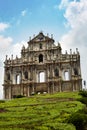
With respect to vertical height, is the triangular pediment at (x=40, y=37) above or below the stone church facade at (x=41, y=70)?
above

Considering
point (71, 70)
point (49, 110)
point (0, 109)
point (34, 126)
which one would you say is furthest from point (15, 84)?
point (34, 126)

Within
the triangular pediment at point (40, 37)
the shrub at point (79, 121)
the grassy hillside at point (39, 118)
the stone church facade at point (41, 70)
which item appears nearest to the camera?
the shrub at point (79, 121)

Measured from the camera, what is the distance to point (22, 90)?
61.8 meters

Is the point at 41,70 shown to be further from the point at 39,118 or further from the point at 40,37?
the point at 39,118

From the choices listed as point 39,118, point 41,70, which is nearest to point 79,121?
point 39,118

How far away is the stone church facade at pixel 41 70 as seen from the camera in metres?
60.6

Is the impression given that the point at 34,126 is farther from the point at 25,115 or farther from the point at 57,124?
the point at 25,115

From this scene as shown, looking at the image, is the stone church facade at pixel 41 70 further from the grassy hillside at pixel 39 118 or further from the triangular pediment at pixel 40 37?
the grassy hillside at pixel 39 118

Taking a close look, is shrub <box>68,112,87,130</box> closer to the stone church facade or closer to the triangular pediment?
the stone church facade

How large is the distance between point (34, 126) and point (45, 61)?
42.4 metres

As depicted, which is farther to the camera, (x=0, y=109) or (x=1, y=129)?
(x=0, y=109)

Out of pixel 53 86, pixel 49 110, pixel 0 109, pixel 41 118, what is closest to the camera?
pixel 41 118

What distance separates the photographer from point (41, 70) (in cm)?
6331

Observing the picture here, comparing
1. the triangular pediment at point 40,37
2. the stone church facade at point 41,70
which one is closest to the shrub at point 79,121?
the stone church facade at point 41,70
